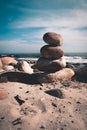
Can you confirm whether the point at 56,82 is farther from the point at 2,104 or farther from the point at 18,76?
the point at 2,104

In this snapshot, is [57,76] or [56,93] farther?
[57,76]

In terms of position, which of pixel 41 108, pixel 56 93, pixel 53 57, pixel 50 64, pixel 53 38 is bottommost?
pixel 41 108

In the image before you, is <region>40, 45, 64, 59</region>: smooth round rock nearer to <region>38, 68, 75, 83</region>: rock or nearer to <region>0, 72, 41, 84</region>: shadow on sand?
<region>38, 68, 75, 83</region>: rock

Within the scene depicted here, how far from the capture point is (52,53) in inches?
469

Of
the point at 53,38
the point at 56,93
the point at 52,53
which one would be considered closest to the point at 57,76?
the point at 52,53

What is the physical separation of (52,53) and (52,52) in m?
0.07

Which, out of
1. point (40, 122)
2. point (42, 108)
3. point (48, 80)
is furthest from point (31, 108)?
point (48, 80)

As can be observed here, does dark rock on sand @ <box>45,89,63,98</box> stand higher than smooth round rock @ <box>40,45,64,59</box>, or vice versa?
smooth round rock @ <box>40,45,64,59</box>

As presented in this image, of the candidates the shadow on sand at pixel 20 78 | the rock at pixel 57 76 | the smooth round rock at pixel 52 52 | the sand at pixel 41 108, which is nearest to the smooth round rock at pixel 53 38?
the smooth round rock at pixel 52 52

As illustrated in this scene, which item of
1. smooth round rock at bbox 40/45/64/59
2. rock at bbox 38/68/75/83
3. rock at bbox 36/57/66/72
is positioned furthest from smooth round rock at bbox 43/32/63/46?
rock at bbox 38/68/75/83

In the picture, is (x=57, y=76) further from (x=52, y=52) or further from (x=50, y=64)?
(x=52, y=52)

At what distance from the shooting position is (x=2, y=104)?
735 centimetres

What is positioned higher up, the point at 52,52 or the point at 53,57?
the point at 52,52

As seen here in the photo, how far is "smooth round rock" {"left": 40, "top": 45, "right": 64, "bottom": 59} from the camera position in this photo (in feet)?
39.0
